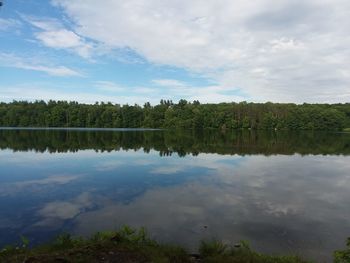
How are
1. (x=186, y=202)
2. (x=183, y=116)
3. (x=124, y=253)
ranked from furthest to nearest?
1. (x=183, y=116)
2. (x=186, y=202)
3. (x=124, y=253)

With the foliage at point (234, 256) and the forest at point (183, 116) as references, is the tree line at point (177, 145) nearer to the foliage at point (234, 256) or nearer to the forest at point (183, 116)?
the foliage at point (234, 256)

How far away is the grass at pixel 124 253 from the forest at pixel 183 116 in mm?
133863

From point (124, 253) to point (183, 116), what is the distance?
142597mm

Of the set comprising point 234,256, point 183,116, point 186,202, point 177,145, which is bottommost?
point 186,202


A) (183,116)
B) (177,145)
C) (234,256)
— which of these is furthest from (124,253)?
(183,116)

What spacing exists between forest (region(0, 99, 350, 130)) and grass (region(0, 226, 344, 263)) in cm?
13386

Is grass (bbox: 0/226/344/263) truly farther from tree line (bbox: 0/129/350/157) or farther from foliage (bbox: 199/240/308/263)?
tree line (bbox: 0/129/350/157)

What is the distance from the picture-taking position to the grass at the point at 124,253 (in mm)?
7996

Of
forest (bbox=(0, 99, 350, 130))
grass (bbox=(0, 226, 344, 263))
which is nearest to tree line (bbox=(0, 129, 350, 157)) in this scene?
grass (bbox=(0, 226, 344, 263))

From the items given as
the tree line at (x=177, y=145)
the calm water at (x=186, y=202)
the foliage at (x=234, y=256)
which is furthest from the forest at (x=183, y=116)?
the foliage at (x=234, y=256)

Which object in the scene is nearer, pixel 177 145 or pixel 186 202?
pixel 186 202

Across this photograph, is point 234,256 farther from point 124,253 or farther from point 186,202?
point 186,202

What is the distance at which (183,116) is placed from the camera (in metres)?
151

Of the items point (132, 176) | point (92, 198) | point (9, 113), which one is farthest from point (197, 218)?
point (9, 113)
